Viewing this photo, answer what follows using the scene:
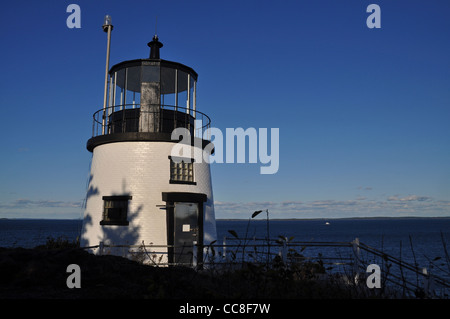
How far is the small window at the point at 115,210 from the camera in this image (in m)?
15.0

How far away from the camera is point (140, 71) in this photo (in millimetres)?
16484

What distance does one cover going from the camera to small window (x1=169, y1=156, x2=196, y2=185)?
15.7 meters

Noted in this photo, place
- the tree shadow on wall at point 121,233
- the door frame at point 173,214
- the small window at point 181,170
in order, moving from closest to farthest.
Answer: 1. the tree shadow on wall at point 121,233
2. the door frame at point 173,214
3. the small window at point 181,170

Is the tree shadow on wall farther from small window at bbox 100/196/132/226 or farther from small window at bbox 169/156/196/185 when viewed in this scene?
small window at bbox 169/156/196/185

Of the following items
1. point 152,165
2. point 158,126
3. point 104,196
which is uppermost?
point 158,126

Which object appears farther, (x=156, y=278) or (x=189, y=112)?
(x=189, y=112)

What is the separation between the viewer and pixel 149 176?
1525 centimetres

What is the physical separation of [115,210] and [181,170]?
3093 millimetres

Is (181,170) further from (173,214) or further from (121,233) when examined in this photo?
(121,233)

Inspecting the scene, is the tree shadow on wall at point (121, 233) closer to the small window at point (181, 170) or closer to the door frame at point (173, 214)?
the door frame at point (173, 214)

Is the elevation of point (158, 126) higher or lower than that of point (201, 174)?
higher
